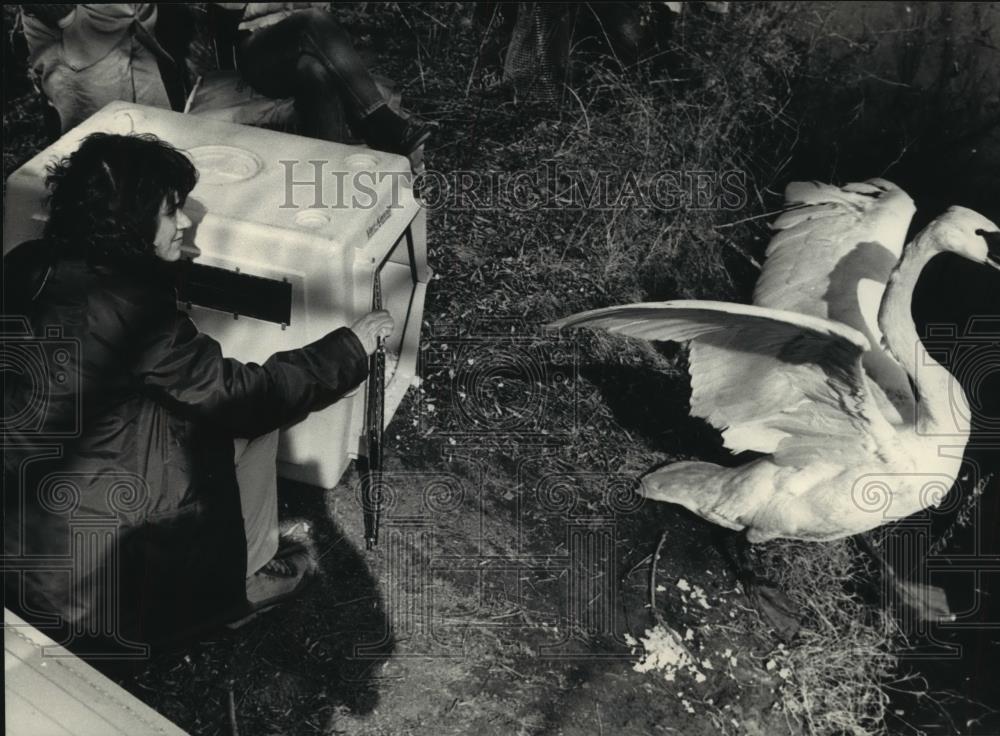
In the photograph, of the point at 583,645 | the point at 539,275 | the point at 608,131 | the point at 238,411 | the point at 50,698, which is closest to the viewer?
the point at 50,698

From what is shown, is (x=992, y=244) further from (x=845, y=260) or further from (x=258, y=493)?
(x=258, y=493)

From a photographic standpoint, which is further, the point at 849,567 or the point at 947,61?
the point at 947,61

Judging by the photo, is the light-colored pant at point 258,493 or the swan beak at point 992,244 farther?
the swan beak at point 992,244

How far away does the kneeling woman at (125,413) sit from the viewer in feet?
7.32

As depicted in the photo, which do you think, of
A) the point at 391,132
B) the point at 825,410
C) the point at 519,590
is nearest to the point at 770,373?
the point at 825,410

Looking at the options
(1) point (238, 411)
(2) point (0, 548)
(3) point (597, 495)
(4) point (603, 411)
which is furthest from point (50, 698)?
(4) point (603, 411)

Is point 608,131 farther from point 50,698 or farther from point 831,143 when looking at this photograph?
point 50,698

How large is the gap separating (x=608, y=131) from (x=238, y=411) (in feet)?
10.6

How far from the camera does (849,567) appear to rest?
399cm

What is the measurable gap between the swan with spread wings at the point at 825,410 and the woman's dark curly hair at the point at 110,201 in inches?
52.9

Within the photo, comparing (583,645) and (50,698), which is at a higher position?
(50,698)

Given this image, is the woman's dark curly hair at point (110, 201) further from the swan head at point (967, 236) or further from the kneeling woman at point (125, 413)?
the swan head at point (967, 236)

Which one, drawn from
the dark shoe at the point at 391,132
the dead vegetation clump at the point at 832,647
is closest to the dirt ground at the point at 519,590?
the dead vegetation clump at the point at 832,647

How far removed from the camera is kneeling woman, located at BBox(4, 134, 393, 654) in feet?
7.32
